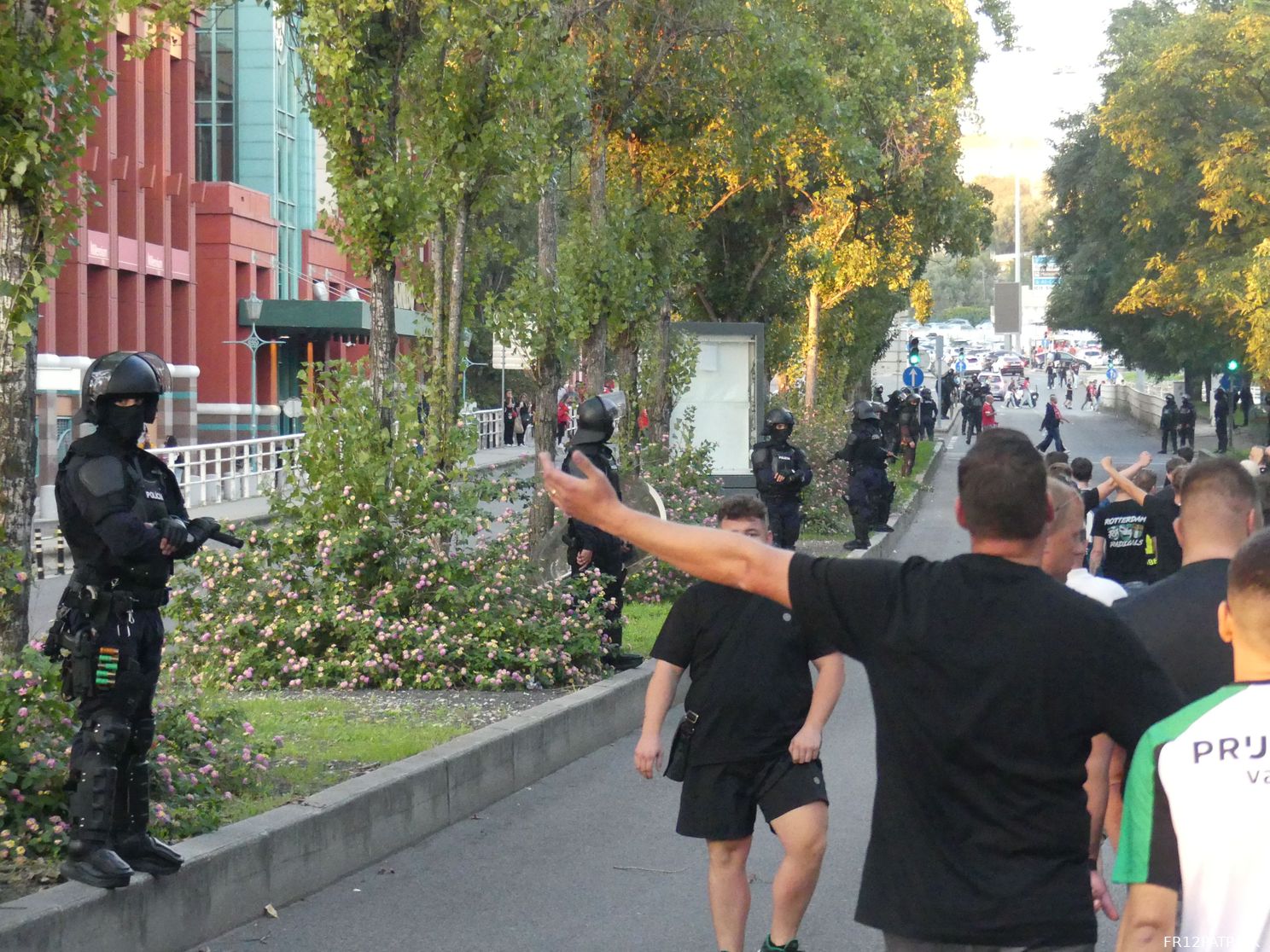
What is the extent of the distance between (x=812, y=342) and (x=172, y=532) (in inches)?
1354

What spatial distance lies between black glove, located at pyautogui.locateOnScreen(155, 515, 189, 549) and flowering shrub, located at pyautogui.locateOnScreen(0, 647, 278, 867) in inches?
32.4

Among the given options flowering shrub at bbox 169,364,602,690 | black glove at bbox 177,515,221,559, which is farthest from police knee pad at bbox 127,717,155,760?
flowering shrub at bbox 169,364,602,690

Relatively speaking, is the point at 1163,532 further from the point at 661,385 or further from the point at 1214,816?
the point at 661,385

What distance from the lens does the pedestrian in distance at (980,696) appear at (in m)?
3.41

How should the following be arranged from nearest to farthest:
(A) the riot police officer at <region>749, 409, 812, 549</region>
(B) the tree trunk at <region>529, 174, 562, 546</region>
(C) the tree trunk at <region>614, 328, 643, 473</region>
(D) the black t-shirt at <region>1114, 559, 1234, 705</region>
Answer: (D) the black t-shirt at <region>1114, 559, 1234, 705</region>, (B) the tree trunk at <region>529, 174, 562, 546</region>, (A) the riot police officer at <region>749, 409, 812, 549</region>, (C) the tree trunk at <region>614, 328, 643, 473</region>

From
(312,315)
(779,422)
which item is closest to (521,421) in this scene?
(312,315)

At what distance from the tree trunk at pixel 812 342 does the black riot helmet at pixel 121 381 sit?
105 ft

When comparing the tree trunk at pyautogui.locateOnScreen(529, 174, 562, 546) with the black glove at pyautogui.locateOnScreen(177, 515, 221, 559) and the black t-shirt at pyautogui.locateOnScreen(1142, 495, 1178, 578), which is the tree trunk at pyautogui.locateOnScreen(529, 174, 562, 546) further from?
the black glove at pyautogui.locateOnScreen(177, 515, 221, 559)

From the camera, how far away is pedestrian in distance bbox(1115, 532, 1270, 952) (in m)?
2.89

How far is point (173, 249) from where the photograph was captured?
42.8 m

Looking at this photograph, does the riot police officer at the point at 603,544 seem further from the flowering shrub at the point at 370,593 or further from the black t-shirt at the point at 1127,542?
the black t-shirt at the point at 1127,542

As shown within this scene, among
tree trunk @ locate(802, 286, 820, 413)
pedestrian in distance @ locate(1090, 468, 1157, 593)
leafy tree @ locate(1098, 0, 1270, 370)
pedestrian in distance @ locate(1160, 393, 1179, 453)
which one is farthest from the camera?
pedestrian in distance @ locate(1160, 393, 1179, 453)

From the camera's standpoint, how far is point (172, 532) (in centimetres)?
593

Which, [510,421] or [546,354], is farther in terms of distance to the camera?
[510,421]
